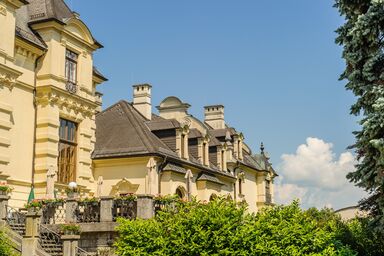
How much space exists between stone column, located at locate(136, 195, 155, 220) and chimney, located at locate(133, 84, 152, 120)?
51.8 ft

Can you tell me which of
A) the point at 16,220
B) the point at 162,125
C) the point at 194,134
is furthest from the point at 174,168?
the point at 16,220

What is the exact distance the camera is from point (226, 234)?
640 inches

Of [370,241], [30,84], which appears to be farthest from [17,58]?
[370,241]

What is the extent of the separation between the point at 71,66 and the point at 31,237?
10991 millimetres

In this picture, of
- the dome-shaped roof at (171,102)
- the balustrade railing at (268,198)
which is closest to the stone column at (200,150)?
the dome-shaped roof at (171,102)

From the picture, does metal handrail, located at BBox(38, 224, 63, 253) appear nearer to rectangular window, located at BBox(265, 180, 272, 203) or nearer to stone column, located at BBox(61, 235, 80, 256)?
stone column, located at BBox(61, 235, 80, 256)

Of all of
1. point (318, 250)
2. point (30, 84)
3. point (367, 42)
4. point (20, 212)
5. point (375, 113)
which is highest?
point (30, 84)

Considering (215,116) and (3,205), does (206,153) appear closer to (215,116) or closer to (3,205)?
(215,116)

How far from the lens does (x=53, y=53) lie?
2414 cm

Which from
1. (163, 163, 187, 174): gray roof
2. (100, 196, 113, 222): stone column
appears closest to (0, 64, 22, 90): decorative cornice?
(100, 196, 113, 222): stone column

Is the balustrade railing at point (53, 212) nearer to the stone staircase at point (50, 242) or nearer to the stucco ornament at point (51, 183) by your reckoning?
the stone staircase at point (50, 242)

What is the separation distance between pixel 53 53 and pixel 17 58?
5.67 feet

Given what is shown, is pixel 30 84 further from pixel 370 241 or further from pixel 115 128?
pixel 370 241

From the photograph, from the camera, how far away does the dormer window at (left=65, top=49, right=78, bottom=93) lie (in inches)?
992
